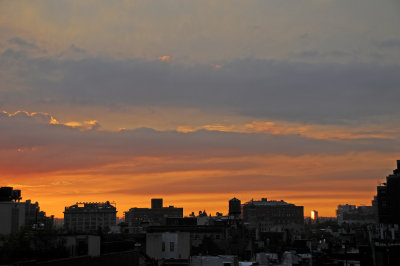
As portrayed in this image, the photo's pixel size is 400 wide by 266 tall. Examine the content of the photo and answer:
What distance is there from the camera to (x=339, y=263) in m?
73.0

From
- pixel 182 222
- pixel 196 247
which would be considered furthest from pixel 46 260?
pixel 182 222

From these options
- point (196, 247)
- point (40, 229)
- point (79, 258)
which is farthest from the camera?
point (196, 247)

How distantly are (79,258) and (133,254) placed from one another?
45.9 feet

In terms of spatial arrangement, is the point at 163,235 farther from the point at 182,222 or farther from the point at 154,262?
the point at 182,222

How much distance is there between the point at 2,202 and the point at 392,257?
2971 inches

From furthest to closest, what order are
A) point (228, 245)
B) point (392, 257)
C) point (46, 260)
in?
point (228, 245), point (392, 257), point (46, 260)

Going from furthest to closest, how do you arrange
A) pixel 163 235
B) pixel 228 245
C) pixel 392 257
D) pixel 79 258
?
pixel 228 245, pixel 163 235, pixel 392 257, pixel 79 258

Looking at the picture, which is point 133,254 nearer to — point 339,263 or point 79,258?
point 79,258

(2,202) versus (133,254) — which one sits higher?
(2,202)

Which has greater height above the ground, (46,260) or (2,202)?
(2,202)

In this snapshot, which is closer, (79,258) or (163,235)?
(79,258)

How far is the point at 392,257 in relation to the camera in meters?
60.2

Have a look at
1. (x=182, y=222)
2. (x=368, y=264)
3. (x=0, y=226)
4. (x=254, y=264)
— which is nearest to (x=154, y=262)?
(x=254, y=264)

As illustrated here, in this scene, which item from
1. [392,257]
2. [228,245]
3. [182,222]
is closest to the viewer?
[392,257]
